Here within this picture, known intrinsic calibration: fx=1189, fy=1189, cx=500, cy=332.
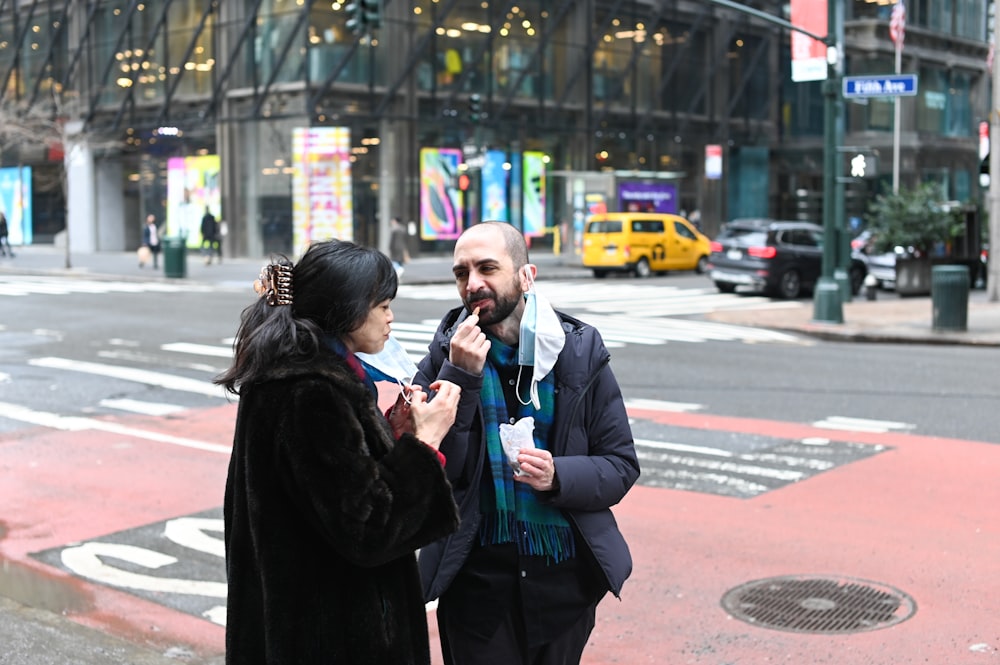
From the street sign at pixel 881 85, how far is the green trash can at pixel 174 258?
18173mm

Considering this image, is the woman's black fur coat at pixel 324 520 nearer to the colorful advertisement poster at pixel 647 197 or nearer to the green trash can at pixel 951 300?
the green trash can at pixel 951 300

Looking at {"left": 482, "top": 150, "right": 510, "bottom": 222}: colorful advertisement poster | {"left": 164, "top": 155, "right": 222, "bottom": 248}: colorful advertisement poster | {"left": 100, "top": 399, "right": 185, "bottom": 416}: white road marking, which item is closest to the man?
{"left": 100, "top": 399, "right": 185, "bottom": 416}: white road marking

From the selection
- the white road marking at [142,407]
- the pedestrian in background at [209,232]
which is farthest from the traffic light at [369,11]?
the pedestrian in background at [209,232]

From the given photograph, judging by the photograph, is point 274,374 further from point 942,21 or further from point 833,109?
point 942,21

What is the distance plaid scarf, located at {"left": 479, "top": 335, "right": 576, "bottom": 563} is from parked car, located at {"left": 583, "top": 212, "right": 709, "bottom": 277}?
101 feet

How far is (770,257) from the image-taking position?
26.4 m

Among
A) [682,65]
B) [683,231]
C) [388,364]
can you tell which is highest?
[682,65]

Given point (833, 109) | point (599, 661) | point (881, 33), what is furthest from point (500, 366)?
point (881, 33)

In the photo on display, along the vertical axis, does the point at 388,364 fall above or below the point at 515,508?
above

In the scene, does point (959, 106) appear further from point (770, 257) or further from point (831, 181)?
point (831, 181)

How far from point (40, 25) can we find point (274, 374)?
5105cm

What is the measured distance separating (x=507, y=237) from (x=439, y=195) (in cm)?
3785

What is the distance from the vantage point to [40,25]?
4866cm

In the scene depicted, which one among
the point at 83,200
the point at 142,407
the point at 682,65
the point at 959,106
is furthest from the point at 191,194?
the point at 959,106
